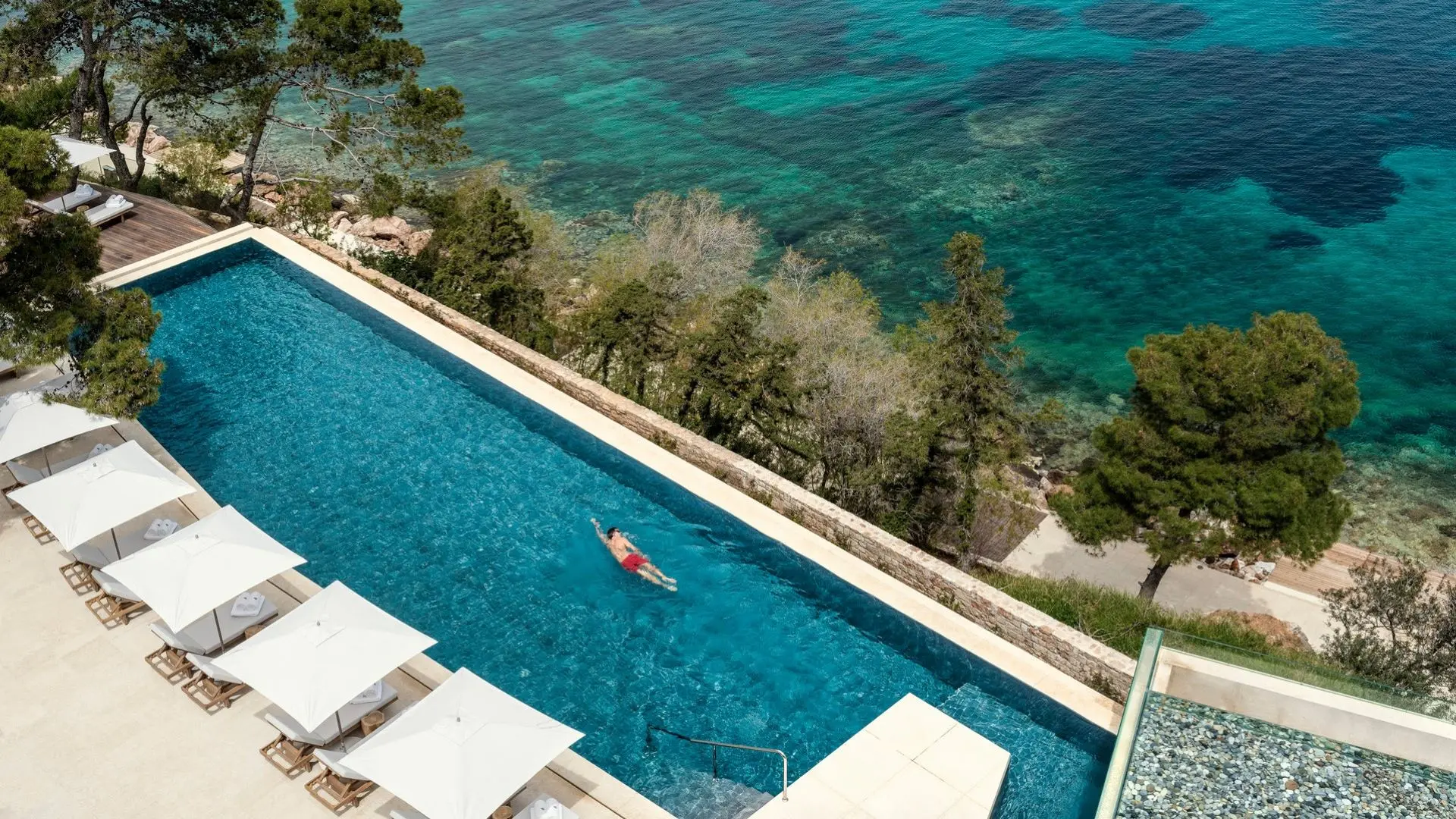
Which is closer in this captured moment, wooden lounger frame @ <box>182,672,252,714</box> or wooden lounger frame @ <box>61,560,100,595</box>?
wooden lounger frame @ <box>182,672,252,714</box>

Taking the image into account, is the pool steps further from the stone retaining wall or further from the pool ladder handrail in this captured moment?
the stone retaining wall

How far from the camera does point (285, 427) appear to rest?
789 inches

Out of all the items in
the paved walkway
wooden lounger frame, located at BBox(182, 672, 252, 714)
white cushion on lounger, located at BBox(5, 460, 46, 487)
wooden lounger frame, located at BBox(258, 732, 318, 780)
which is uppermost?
white cushion on lounger, located at BBox(5, 460, 46, 487)

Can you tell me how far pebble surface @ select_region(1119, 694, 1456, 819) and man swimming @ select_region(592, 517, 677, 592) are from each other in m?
6.72

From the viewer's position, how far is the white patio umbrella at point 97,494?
1548cm

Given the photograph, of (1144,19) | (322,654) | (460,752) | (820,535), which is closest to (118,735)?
(322,654)

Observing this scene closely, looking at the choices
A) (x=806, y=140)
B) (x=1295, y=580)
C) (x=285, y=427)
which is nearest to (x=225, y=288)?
(x=285, y=427)

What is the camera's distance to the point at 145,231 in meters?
25.7

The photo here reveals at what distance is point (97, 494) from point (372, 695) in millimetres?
5295

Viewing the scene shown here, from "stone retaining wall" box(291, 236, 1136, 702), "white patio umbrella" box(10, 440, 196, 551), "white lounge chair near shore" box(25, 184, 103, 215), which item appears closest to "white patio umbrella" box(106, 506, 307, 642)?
"white patio umbrella" box(10, 440, 196, 551)

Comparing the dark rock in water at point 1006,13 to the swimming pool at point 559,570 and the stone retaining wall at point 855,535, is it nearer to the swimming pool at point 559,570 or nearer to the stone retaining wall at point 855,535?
the stone retaining wall at point 855,535

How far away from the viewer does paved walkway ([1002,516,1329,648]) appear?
838 inches

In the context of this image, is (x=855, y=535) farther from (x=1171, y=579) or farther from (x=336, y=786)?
(x=1171, y=579)

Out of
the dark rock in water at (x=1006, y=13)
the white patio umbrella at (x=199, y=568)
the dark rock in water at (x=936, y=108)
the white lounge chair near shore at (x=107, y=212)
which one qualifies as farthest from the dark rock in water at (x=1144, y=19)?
the white patio umbrella at (x=199, y=568)
